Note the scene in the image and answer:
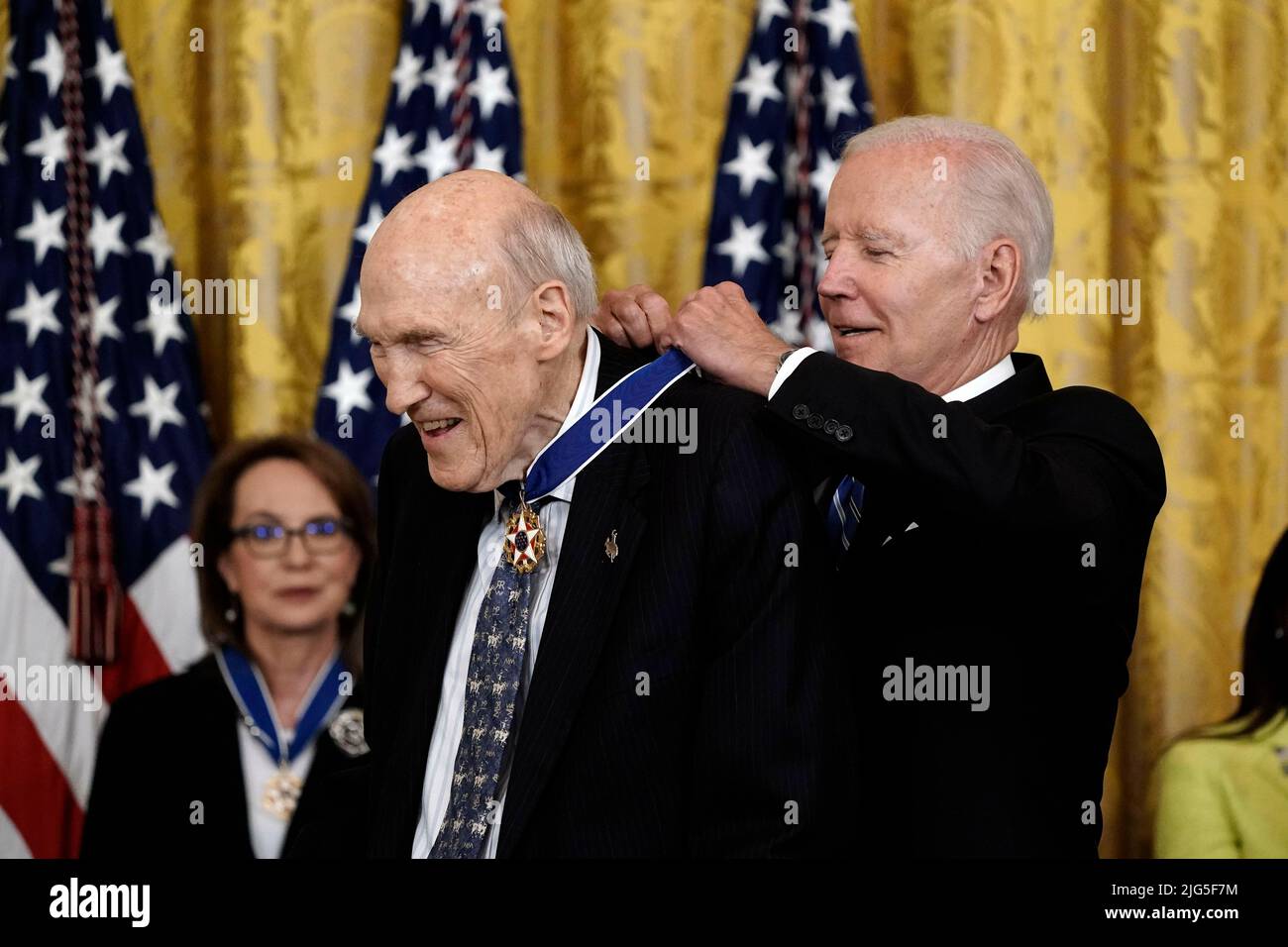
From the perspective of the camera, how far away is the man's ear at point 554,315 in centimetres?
211

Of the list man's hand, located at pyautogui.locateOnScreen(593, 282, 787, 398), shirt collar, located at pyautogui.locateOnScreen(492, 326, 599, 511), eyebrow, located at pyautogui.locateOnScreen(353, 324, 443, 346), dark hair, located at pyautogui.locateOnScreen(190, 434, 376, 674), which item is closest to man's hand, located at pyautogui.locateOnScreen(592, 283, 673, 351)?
man's hand, located at pyautogui.locateOnScreen(593, 282, 787, 398)

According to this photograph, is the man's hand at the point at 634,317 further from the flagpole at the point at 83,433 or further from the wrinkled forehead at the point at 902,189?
the flagpole at the point at 83,433

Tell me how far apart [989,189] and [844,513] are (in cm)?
54

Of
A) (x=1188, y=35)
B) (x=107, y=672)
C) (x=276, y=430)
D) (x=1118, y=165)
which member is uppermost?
(x=1188, y=35)

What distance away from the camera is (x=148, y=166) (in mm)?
4242

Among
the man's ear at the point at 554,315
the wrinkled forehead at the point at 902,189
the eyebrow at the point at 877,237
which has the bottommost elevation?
the man's ear at the point at 554,315

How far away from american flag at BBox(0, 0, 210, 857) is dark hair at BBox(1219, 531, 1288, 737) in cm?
262

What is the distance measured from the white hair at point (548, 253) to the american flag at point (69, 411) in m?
2.26

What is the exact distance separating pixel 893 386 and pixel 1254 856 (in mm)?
2135

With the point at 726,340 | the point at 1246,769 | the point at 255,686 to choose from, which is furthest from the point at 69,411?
the point at 1246,769

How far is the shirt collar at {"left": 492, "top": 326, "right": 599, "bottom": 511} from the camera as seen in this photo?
2.12 meters

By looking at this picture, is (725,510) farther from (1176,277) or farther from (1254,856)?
(1176,277)

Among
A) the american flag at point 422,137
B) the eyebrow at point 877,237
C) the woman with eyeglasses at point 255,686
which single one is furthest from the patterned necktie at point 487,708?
the american flag at point 422,137

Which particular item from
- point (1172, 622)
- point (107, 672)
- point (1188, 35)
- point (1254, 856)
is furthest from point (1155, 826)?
point (107, 672)
